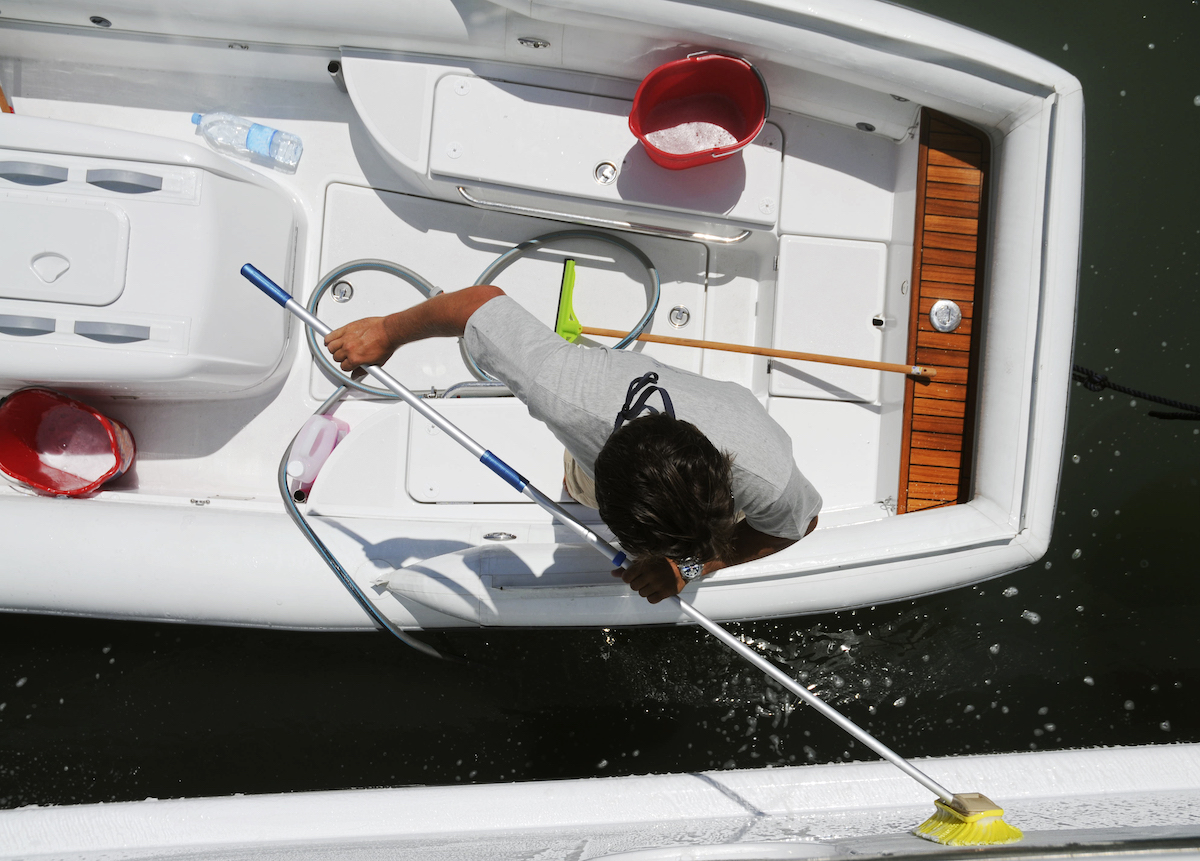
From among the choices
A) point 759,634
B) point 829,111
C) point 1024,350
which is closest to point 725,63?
point 829,111

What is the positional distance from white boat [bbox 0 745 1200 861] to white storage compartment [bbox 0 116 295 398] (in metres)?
0.98

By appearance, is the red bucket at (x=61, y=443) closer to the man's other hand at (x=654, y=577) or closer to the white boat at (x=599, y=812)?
the white boat at (x=599, y=812)

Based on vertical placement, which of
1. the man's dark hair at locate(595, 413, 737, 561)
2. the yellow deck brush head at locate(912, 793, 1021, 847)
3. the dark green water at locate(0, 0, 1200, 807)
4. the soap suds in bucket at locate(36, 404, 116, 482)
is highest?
the man's dark hair at locate(595, 413, 737, 561)

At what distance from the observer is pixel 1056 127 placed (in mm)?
1650

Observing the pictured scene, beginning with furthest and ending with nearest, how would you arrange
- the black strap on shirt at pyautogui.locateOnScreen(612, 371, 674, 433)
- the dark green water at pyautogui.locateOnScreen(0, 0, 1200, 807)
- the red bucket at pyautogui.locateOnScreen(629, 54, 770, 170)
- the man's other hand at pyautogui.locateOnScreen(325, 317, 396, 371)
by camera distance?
the dark green water at pyautogui.locateOnScreen(0, 0, 1200, 807)
the red bucket at pyautogui.locateOnScreen(629, 54, 770, 170)
the man's other hand at pyautogui.locateOnScreen(325, 317, 396, 371)
the black strap on shirt at pyautogui.locateOnScreen(612, 371, 674, 433)

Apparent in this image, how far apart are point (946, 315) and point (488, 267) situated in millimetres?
1195

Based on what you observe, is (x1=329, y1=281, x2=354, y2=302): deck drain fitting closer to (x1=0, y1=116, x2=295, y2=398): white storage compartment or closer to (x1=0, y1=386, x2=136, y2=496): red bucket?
(x1=0, y1=116, x2=295, y2=398): white storage compartment

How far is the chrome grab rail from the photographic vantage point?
202 centimetres

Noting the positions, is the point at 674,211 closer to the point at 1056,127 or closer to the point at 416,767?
the point at 1056,127

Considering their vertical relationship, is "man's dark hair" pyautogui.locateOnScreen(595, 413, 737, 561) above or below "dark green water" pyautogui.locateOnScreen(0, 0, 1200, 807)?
above

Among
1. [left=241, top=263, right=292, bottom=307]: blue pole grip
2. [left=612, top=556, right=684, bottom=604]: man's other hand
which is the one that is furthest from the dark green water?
[left=241, top=263, right=292, bottom=307]: blue pole grip

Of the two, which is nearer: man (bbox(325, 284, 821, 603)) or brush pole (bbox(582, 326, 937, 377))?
man (bbox(325, 284, 821, 603))

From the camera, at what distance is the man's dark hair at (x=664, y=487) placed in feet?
3.51

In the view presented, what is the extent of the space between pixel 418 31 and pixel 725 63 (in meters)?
0.75
